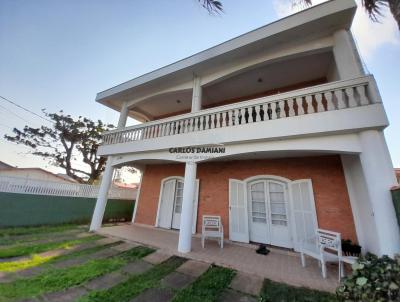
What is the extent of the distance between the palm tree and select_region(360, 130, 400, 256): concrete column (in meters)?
1.88

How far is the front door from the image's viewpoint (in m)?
5.36

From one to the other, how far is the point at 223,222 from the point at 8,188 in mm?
8229

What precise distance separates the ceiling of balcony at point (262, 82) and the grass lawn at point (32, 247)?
5.84 meters

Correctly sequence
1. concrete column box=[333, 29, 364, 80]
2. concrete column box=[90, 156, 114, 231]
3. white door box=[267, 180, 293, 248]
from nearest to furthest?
concrete column box=[333, 29, 364, 80] < white door box=[267, 180, 293, 248] < concrete column box=[90, 156, 114, 231]

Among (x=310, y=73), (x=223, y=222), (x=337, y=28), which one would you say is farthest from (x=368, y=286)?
(x=310, y=73)

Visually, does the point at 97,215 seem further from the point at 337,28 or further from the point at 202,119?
the point at 337,28

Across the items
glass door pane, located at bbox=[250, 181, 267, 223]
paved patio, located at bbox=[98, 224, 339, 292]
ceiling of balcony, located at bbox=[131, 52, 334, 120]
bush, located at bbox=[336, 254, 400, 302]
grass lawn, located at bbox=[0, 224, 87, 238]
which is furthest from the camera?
glass door pane, located at bbox=[250, 181, 267, 223]

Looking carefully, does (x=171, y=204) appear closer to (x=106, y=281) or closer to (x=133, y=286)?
(x=106, y=281)

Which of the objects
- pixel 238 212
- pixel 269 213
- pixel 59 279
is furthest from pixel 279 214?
pixel 59 279

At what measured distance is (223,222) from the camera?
627cm

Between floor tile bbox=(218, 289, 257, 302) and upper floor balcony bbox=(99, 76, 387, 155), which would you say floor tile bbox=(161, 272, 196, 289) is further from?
upper floor balcony bbox=(99, 76, 387, 155)

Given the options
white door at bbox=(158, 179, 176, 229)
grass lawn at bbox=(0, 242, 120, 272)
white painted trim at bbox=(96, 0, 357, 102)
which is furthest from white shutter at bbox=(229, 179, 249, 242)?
white painted trim at bbox=(96, 0, 357, 102)

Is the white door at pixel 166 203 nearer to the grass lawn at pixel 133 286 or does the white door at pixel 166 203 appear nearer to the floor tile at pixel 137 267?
the floor tile at pixel 137 267

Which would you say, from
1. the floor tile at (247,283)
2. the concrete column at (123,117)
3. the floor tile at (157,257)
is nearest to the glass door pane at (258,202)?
the floor tile at (247,283)
